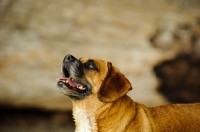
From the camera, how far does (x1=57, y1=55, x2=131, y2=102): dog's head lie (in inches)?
171

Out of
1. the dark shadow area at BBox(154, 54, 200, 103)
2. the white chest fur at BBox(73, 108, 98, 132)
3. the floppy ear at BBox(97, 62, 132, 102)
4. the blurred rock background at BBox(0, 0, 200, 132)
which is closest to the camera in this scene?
the floppy ear at BBox(97, 62, 132, 102)

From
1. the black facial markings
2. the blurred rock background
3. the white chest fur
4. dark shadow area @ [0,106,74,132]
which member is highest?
the blurred rock background

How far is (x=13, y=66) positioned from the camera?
21.7ft

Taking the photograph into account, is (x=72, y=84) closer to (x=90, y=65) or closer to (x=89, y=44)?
(x=90, y=65)

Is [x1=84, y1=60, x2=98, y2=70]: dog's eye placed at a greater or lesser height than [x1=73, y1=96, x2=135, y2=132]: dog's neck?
greater

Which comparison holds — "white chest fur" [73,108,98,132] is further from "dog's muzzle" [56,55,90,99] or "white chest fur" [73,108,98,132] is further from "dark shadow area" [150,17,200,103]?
"dark shadow area" [150,17,200,103]

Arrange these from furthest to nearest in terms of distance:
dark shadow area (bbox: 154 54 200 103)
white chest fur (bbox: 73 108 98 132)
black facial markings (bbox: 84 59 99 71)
A: dark shadow area (bbox: 154 54 200 103) < black facial markings (bbox: 84 59 99 71) < white chest fur (bbox: 73 108 98 132)

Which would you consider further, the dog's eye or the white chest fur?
the dog's eye

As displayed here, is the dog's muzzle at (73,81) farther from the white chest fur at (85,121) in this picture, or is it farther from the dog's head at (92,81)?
the white chest fur at (85,121)

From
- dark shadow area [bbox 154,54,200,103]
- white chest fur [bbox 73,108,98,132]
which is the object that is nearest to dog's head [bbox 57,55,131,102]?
white chest fur [bbox 73,108,98,132]

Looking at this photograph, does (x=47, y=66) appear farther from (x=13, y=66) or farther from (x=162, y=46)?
(x=162, y=46)

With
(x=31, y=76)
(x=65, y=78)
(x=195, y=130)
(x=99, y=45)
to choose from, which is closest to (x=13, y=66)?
(x=31, y=76)

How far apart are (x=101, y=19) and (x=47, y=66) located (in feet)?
3.92

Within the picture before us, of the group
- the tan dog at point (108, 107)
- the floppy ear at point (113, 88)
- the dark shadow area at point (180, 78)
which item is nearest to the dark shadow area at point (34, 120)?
the dark shadow area at point (180, 78)
